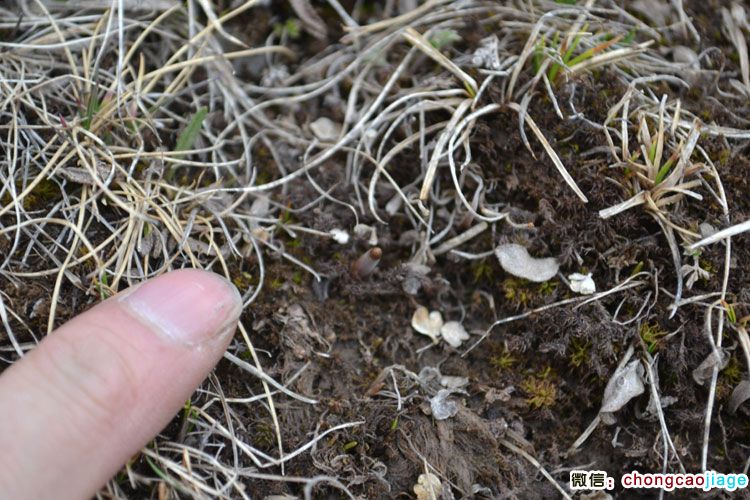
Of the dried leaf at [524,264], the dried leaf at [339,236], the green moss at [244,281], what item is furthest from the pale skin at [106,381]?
the dried leaf at [524,264]

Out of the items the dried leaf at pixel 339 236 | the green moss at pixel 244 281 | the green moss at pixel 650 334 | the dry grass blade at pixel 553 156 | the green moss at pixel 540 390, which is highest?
the dry grass blade at pixel 553 156

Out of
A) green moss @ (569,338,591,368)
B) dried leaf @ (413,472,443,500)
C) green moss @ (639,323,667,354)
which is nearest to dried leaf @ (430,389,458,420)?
dried leaf @ (413,472,443,500)

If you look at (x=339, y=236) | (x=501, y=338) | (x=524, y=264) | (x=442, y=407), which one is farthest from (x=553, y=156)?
(x=442, y=407)

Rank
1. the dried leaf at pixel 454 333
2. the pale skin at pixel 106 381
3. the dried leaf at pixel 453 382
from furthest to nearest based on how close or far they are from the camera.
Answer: the dried leaf at pixel 454 333 → the dried leaf at pixel 453 382 → the pale skin at pixel 106 381

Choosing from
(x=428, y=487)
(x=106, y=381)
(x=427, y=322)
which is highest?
(x=106, y=381)

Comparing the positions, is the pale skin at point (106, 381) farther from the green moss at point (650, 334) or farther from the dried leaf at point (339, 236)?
the green moss at point (650, 334)

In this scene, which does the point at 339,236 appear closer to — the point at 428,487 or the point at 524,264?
the point at 524,264
